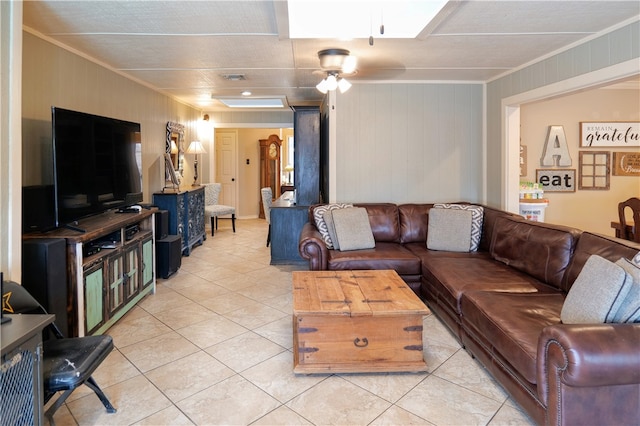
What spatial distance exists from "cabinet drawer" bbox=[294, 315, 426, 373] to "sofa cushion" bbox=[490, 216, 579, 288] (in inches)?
46.3

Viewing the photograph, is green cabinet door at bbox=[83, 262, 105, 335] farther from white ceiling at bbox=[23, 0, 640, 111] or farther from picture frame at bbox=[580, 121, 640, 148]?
picture frame at bbox=[580, 121, 640, 148]

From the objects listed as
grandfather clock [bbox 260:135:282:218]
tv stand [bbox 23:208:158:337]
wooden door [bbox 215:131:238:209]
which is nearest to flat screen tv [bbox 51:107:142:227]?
tv stand [bbox 23:208:158:337]

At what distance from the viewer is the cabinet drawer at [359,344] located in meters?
2.50

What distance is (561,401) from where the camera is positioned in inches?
68.7

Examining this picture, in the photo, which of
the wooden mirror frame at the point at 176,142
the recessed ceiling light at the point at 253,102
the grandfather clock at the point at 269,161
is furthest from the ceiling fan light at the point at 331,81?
the grandfather clock at the point at 269,161

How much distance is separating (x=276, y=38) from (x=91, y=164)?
175 cm

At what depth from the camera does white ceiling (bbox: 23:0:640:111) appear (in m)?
2.57

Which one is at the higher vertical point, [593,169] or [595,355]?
[593,169]

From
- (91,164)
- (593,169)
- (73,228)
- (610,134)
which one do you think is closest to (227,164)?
(91,164)

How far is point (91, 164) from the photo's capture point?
10.4ft

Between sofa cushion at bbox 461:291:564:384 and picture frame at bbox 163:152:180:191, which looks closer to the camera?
sofa cushion at bbox 461:291:564:384

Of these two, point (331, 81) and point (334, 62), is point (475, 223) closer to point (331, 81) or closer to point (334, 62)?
point (331, 81)

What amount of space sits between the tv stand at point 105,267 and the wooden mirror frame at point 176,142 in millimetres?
2216

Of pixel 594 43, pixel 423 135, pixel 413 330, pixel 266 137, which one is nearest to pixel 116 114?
pixel 423 135
